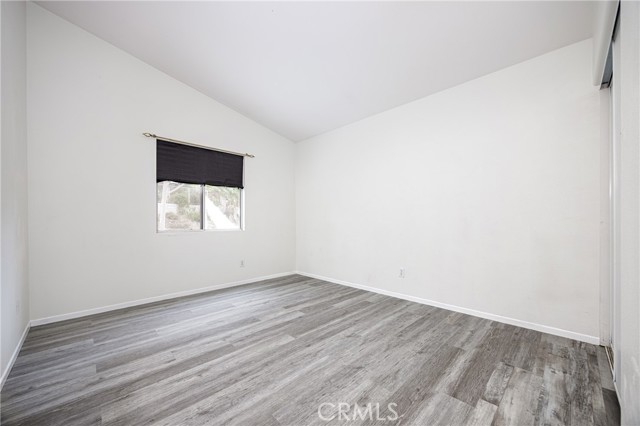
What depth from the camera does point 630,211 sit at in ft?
3.99

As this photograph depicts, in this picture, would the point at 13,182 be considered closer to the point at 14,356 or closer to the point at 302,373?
the point at 14,356

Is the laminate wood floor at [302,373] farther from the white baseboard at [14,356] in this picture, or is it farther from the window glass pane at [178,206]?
the window glass pane at [178,206]

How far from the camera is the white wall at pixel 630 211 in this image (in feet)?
3.71

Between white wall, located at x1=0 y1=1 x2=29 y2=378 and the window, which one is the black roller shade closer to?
the window

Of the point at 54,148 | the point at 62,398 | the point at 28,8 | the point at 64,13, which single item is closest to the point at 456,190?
the point at 62,398

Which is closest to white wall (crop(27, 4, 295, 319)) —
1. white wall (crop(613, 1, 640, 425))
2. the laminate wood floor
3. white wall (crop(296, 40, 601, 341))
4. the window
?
the window

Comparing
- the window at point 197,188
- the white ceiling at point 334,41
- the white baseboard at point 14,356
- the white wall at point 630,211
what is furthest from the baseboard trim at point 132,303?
the white wall at point 630,211

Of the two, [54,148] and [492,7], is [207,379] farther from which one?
[492,7]

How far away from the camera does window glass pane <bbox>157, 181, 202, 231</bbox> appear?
12.0ft

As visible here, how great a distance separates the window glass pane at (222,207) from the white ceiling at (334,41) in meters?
1.61

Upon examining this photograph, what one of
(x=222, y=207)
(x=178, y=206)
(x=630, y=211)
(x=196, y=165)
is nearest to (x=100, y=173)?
(x=178, y=206)

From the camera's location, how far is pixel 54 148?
9.16 feet

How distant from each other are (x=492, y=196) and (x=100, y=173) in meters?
4.64

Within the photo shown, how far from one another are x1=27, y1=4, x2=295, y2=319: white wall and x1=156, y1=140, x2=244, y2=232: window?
18 centimetres
